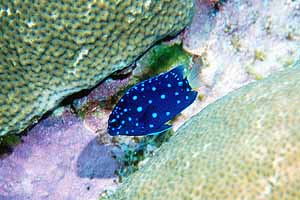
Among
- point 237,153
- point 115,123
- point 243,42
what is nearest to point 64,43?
point 115,123

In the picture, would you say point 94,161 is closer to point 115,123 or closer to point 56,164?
point 56,164

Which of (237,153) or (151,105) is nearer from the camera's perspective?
(237,153)

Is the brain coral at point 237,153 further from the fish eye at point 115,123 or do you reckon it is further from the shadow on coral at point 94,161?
the shadow on coral at point 94,161

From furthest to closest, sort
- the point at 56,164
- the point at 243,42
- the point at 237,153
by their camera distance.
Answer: the point at 243,42 → the point at 56,164 → the point at 237,153

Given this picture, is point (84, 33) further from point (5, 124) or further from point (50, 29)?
point (5, 124)

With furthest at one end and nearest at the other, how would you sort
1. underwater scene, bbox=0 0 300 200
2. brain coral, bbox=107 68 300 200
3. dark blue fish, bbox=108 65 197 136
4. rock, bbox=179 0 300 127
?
rock, bbox=179 0 300 127, dark blue fish, bbox=108 65 197 136, underwater scene, bbox=0 0 300 200, brain coral, bbox=107 68 300 200

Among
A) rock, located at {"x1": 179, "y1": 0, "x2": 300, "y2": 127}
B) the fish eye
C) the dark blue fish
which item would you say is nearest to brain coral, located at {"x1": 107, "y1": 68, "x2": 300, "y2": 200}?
the dark blue fish

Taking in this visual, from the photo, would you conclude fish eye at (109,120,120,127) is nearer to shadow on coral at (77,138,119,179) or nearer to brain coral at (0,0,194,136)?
brain coral at (0,0,194,136)
